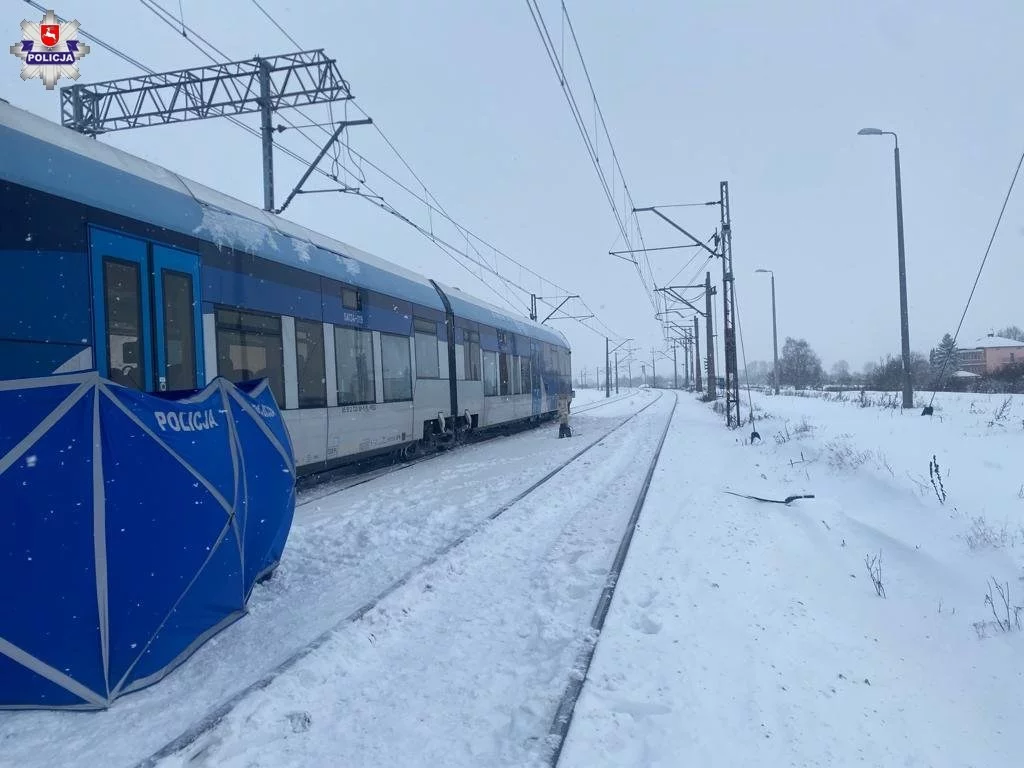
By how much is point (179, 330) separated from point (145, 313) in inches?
23.3

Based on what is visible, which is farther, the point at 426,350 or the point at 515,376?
the point at 515,376

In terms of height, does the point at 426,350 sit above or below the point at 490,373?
above

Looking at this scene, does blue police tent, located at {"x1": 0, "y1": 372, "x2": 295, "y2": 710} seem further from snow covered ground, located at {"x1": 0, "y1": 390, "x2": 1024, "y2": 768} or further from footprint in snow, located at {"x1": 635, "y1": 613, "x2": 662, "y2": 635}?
footprint in snow, located at {"x1": 635, "y1": 613, "x2": 662, "y2": 635}

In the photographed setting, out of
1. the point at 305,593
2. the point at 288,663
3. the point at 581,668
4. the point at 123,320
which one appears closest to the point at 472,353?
the point at 123,320

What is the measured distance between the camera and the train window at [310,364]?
975cm

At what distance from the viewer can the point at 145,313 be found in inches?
269

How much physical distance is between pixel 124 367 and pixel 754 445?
13575 mm

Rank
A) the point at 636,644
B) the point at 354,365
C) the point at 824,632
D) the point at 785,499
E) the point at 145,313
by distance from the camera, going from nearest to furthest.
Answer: the point at 636,644 → the point at 824,632 → the point at 145,313 → the point at 785,499 → the point at 354,365

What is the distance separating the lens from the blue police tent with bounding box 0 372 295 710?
3500 millimetres

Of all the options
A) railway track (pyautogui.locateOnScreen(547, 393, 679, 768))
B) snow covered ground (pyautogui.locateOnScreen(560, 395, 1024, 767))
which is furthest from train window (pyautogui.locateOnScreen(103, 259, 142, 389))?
snow covered ground (pyautogui.locateOnScreen(560, 395, 1024, 767))

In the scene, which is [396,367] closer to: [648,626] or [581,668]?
[648,626]

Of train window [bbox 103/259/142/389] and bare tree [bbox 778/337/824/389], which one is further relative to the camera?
bare tree [bbox 778/337/824/389]

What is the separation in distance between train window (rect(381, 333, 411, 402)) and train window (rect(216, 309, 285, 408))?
317cm

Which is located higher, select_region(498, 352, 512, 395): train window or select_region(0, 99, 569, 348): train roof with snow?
select_region(0, 99, 569, 348): train roof with snow
